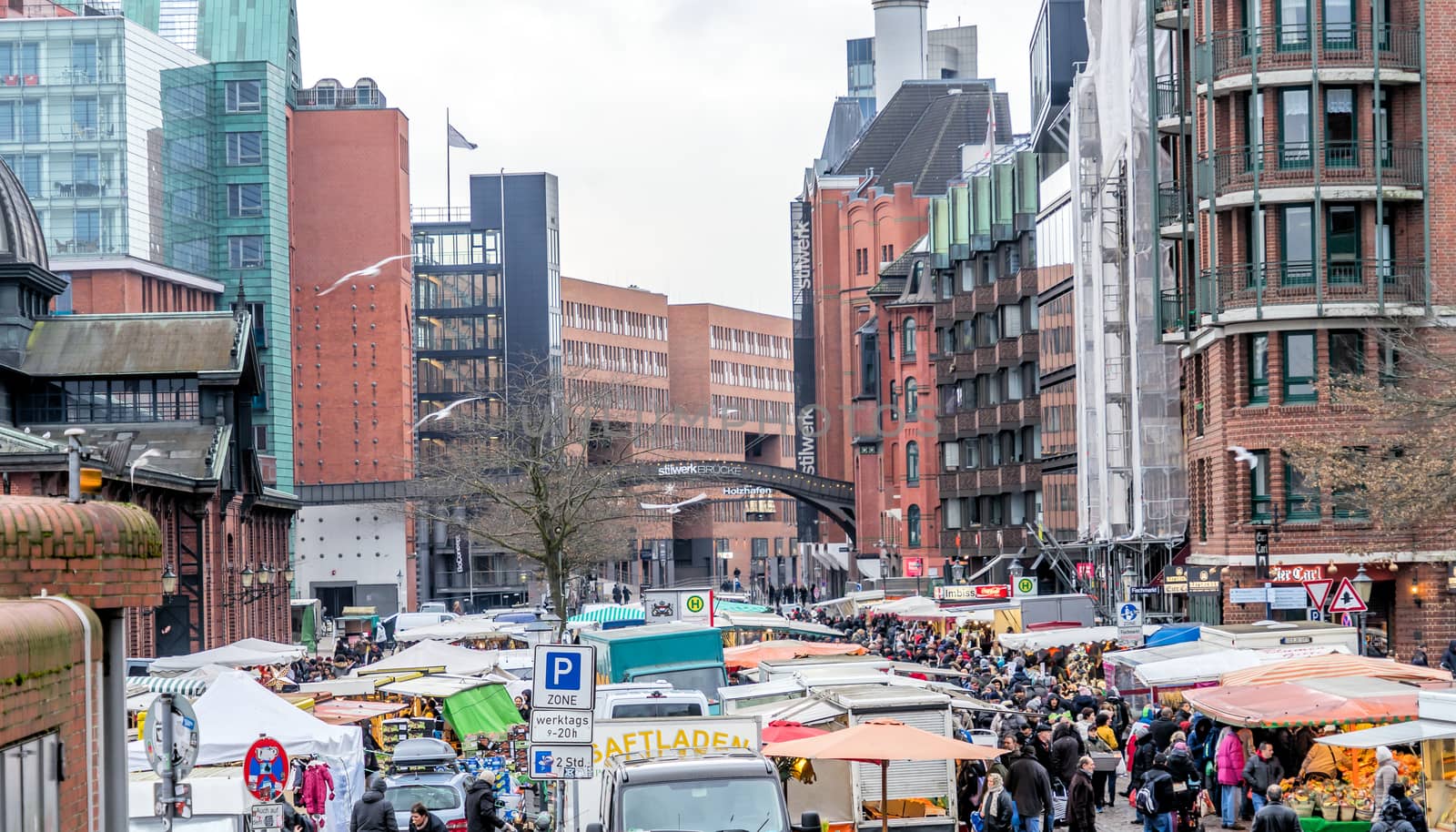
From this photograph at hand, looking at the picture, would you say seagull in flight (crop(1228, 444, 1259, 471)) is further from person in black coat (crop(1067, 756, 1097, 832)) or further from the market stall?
the market stall

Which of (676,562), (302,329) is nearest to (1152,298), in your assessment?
(302,329)

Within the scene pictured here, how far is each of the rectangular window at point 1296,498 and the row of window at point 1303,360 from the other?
1.50m

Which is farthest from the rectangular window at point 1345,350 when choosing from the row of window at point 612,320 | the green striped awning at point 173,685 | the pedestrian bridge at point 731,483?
the row of window at point 612,320

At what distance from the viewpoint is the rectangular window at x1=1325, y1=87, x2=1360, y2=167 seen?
43.5 metres

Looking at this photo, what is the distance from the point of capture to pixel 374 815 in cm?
1975

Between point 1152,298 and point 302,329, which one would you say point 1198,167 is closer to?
point 1152,298

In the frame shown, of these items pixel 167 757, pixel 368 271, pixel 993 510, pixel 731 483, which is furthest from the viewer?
pixel 731 483

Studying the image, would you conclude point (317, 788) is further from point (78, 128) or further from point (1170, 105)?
point (78, 128)

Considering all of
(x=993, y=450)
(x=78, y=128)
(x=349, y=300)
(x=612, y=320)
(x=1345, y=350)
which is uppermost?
(x=78, y=128)

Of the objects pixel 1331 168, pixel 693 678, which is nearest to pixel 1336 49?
pixel 1331 168

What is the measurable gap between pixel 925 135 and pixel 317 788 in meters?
112

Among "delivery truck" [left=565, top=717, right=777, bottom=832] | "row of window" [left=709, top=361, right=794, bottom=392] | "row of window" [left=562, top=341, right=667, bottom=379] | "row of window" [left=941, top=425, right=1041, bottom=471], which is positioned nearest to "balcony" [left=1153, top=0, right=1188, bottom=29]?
"delivery truck" [left=565, top=717, right=777, bottom=832]

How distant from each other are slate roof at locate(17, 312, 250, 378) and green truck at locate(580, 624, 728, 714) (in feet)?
93.0

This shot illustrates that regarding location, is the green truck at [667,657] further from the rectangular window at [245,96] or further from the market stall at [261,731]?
the rectangular window at [245,96]
